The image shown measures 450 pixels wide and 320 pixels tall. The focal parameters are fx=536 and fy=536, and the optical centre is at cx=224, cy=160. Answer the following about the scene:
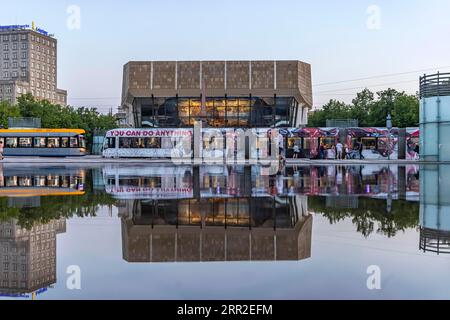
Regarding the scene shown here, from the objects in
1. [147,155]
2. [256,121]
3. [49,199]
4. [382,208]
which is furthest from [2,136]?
[382,208]

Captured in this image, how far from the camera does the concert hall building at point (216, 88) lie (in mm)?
62875

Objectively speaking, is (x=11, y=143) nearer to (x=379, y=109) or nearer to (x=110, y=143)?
(x=110, y=143)

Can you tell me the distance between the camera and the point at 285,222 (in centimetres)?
1018

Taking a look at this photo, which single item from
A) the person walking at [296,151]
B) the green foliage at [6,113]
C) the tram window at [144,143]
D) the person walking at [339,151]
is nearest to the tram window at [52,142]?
the tram window at [144,143]

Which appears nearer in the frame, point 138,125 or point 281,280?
point 281,280

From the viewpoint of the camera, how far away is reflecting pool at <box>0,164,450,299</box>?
5.77 meters

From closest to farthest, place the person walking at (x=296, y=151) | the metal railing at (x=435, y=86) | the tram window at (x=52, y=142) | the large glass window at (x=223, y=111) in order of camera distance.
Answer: the metal railing at (x=435, y=86) → the person walking at (x=296, y=151) → the tram window at (x=52, y=142) → the large glass window at (x=223, y=111)

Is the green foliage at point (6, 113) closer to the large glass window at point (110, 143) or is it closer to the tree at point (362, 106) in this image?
the large glass window at point (110, 143)

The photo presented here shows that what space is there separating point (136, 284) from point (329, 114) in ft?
275

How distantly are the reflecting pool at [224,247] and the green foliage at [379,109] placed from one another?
57.2 meters

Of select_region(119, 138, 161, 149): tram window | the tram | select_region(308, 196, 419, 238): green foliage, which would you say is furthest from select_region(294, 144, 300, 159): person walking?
select_region(308, 196, 419, 238): green foliage

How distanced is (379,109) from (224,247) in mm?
69393

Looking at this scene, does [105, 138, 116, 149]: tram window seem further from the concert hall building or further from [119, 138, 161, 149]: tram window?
the concert hall building
